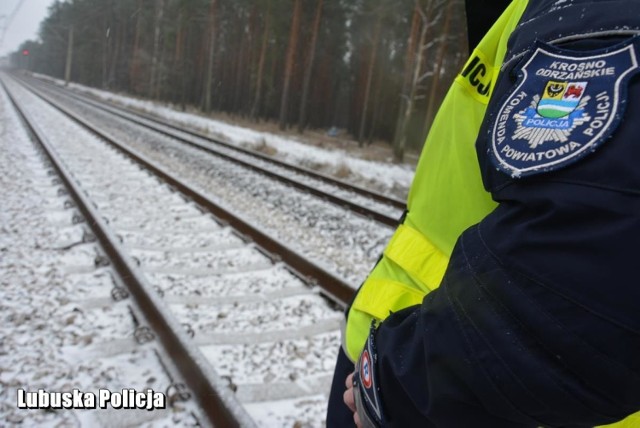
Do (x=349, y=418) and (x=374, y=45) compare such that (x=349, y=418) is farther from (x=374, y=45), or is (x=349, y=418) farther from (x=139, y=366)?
(x=374, y=45)

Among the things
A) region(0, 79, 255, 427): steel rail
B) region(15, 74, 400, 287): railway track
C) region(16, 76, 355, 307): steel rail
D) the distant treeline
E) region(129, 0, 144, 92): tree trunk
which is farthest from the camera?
region(129, 0, 144, 92): tree trunk

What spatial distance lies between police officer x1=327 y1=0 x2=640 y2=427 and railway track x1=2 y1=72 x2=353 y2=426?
180cm

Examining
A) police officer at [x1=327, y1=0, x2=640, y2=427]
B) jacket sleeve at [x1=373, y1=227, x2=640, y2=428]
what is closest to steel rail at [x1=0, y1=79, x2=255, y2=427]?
police officer at [x1=327, y1=0, x2=640, y2=427]

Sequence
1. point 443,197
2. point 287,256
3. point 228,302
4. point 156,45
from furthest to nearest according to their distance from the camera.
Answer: point 156,45 → point 287,256 → point 228,302 → point 443,197

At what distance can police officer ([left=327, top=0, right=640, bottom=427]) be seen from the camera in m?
0.64

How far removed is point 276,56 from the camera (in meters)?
42.2

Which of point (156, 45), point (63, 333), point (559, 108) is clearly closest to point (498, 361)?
point (559, 108)

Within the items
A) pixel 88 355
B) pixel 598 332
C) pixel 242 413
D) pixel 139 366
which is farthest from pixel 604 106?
pixel 88 355

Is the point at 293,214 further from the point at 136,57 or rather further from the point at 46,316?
the point at 136,57

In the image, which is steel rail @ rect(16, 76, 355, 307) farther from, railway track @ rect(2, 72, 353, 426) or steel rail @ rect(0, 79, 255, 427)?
steel rail @ rect(0, 79, 255, 427)

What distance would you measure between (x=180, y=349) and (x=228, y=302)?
1001 mm

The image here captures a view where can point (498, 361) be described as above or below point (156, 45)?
below

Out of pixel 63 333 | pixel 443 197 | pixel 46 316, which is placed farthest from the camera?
pixel 46 316

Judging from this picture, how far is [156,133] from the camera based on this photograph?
16.5 meters
